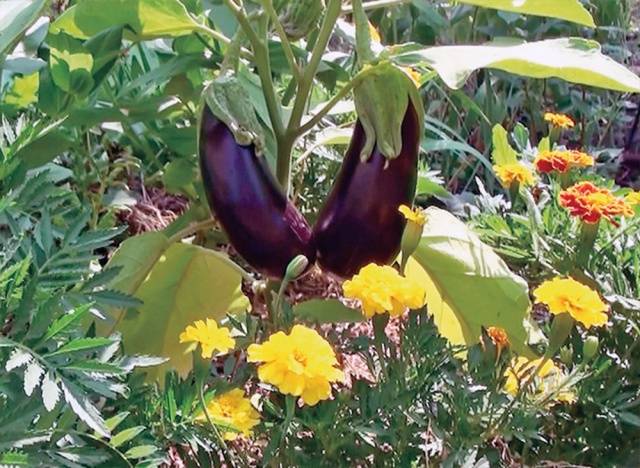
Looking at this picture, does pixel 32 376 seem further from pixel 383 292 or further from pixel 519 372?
pixel 519 372

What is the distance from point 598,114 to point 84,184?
46.5 inches

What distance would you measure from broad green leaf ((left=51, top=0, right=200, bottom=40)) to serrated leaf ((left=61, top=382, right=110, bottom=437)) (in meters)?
0.44

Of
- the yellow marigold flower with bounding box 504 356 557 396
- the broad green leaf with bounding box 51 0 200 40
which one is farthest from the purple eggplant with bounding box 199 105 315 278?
the yellow marigold flower with bounding box 504 356 557 396

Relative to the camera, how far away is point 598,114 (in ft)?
6.16

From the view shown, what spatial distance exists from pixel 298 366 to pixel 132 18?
45 centimetres

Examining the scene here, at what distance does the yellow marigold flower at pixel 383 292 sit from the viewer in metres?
0.65

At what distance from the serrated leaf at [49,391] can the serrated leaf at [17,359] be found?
0.02 metres

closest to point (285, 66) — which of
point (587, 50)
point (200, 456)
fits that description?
point (587, 50)

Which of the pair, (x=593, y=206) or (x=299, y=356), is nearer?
(x=299, y=356)

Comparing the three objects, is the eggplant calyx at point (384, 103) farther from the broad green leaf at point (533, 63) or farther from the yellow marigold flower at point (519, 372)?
the yellow marigold flower at point (519, 372)

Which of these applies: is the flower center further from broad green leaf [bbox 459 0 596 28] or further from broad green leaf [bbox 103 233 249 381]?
broad green leaf [bbox 459 0 596 28]

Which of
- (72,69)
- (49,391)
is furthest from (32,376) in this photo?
(72,69)

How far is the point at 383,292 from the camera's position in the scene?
2.14 feet

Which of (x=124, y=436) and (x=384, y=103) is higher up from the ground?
(x=384, y=103)
